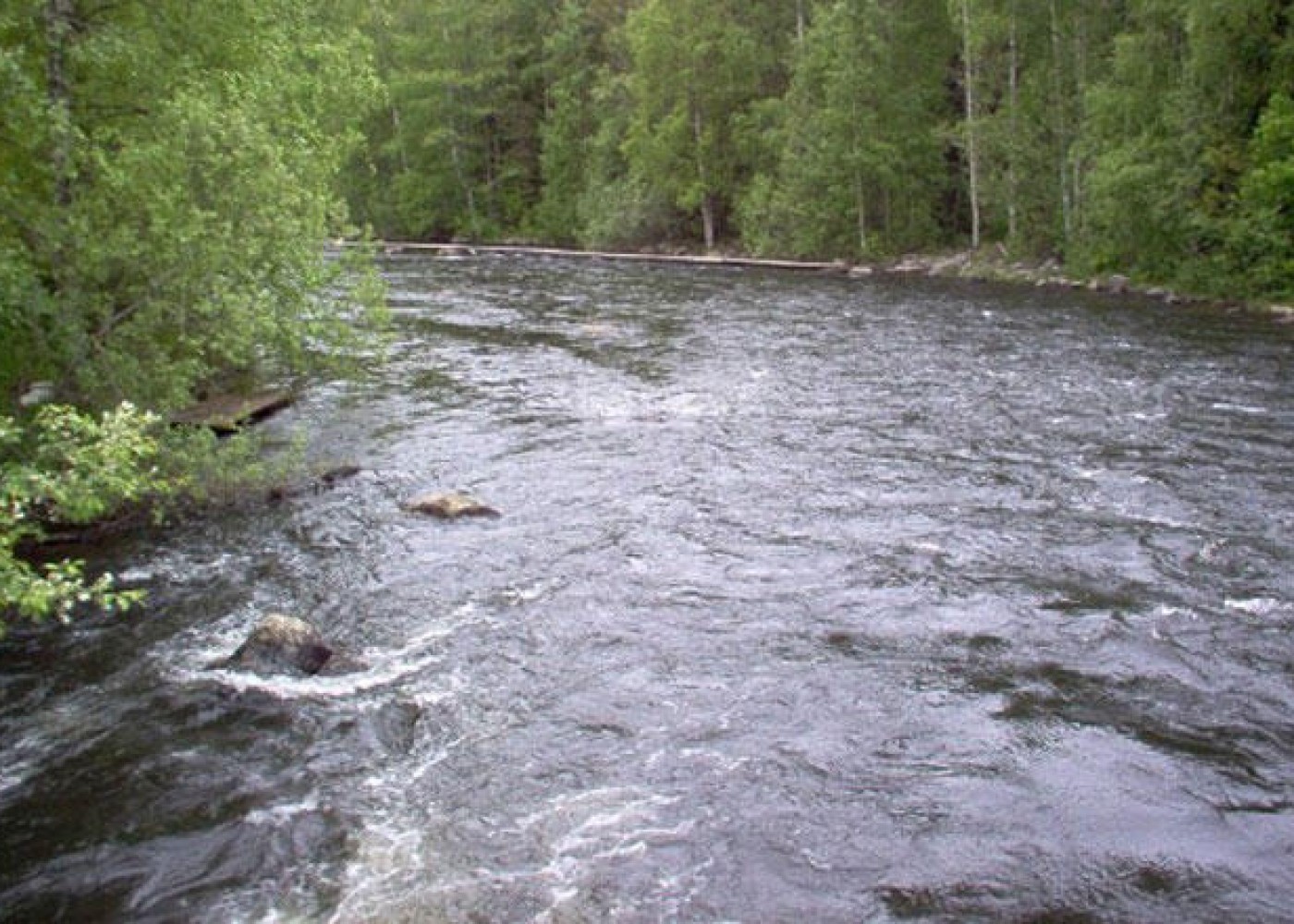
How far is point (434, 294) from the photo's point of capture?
39562 mm

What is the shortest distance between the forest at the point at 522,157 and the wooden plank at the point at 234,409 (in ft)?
1.97

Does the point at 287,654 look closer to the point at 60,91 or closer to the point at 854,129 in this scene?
the point at 60,91

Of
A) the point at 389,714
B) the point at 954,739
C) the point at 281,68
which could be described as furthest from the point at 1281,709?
the point at 281,68

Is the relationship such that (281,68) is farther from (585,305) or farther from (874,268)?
(874,268)

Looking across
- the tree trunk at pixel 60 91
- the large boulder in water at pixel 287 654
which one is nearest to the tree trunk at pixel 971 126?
the tree trunk at pixel 60 91

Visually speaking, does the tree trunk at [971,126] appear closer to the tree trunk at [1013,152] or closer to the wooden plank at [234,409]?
the tree trunk at [1013,152]

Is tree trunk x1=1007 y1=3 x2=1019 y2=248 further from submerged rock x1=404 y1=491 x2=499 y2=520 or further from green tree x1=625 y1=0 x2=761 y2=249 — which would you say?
submerged rock x1=404 y1=491 x2=499 y2=520

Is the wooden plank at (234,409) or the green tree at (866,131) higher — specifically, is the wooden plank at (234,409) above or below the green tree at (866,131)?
below

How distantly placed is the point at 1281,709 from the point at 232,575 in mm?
10414

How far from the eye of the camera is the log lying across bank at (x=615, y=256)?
46562 millimetres

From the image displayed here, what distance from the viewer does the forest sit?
42.6 feet

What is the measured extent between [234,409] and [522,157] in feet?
184

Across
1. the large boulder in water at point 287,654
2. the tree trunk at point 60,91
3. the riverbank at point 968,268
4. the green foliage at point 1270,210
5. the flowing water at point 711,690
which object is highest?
the tree trunk at point 60,91

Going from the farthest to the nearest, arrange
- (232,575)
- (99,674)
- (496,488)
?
(496,488), (232,575), (99,674)
